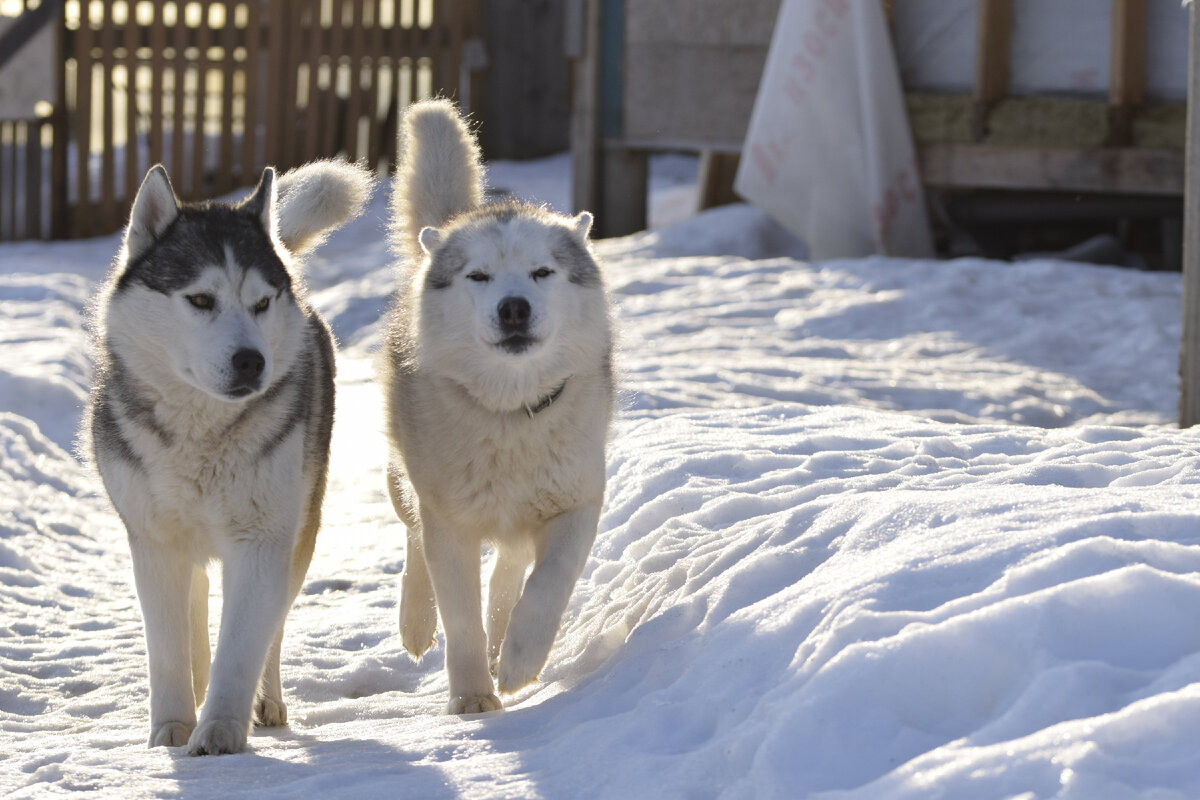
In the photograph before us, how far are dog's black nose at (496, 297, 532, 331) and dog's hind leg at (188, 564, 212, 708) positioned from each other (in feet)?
3.52

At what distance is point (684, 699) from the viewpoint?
299 centimetres

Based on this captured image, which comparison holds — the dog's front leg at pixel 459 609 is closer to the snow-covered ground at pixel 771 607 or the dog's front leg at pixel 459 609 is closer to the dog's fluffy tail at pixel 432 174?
the snow-covered ground at pixel 771 607

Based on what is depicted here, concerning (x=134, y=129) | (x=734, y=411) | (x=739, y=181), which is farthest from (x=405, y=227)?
(x=134, y=129)

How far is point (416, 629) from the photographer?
13.9ft

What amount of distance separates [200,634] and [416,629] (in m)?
0.65

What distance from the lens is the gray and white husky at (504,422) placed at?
11.8ft

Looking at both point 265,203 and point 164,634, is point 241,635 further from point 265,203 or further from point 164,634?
point 265,203

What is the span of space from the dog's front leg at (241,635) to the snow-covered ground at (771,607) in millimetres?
96

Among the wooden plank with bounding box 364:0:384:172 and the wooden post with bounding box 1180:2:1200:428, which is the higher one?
the wooden plank with bounding box 364:0:384:172

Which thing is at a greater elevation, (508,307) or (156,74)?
(156,74)

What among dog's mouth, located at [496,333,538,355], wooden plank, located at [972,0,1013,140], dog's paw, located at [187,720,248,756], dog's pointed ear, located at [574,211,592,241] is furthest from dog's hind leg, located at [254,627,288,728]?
wooden plank, located at [972,0,1013,140]

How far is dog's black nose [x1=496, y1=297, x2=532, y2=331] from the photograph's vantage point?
11.6ft

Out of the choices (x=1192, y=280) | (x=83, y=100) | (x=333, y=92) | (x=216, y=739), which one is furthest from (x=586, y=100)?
(x=216, y=739)

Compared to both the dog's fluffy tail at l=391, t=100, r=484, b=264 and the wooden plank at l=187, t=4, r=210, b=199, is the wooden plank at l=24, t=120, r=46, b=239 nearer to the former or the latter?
the wooden plank at l=187, t=4, r=210, b=199
